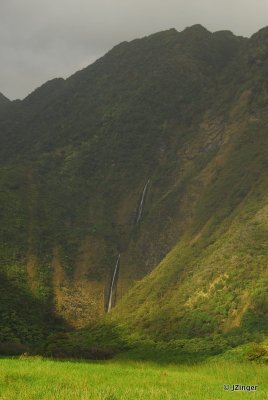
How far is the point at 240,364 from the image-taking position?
74.5 ft

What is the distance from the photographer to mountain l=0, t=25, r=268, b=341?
135 ft

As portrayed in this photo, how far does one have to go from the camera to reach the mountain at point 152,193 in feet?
135

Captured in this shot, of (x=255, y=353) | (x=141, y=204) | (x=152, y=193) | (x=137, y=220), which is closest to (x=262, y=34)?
(x=152, y=193)

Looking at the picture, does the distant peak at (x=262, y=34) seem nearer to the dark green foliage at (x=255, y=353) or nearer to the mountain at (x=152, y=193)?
the mountain at (x=152, y=193)

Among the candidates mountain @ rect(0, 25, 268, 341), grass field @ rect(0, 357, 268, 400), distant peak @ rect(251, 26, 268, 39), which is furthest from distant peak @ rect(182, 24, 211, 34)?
grass field @ rect(0, 357, 268, 400)

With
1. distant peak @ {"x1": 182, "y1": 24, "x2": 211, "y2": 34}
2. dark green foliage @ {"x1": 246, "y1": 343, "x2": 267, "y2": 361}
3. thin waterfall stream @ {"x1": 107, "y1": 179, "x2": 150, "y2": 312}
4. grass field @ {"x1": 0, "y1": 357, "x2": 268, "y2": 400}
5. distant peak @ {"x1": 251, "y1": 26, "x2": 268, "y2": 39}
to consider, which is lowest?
thin waterfall stream @ {"x1": 107, "y1": 179, "x2": 150, "y2": 312}

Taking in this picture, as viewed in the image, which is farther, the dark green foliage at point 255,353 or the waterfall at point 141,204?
the waterfall at point 141,204

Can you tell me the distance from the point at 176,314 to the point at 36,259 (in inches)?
1079

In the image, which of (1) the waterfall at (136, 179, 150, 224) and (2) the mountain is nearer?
(2) the mountain

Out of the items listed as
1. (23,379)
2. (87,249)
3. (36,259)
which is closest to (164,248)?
(87,249)

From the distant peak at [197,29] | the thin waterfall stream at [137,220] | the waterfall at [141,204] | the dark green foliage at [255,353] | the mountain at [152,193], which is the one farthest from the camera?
the distant peak at [197,29]

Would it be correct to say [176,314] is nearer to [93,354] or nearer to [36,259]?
[93,354]

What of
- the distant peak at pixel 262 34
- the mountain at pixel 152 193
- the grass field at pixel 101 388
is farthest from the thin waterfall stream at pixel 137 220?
the distant peak at pixel 262 34

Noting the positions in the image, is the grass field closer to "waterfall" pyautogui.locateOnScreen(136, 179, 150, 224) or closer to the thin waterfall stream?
the thin waterfall stream
